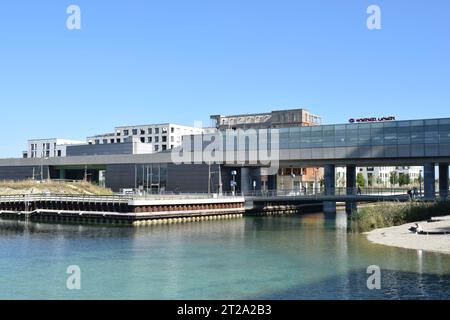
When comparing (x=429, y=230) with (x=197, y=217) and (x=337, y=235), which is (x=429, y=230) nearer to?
(x=337, y=235)

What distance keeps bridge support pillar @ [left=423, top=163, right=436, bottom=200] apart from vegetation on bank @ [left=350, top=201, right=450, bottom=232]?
23969 millimetres

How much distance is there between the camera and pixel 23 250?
43.7 meters

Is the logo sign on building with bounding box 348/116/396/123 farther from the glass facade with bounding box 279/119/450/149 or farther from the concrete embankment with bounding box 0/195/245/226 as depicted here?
the concrete embankment with bounding box 0/195/245/226

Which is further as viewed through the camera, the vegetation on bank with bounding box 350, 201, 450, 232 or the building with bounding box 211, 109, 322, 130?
the building with bounding box 211, 109, 322, 130

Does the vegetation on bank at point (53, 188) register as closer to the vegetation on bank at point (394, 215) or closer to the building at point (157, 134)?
the building at point (157, 134)

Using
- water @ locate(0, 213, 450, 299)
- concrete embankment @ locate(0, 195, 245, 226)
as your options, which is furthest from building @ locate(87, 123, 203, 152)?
water @ locate(0, 213, 450, 299)

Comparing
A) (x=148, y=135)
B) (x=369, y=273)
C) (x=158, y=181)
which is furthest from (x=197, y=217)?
(x=148, y=135)

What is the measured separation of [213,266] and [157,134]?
495 ft

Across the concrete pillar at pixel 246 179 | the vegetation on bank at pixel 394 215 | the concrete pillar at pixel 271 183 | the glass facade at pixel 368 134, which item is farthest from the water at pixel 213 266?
the concrete pillar at pixel 271 183

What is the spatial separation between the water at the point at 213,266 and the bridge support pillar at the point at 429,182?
3475 cm

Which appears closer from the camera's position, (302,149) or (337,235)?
(337,235)

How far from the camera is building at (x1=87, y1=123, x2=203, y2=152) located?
182 meters

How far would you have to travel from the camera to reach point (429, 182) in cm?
8731
